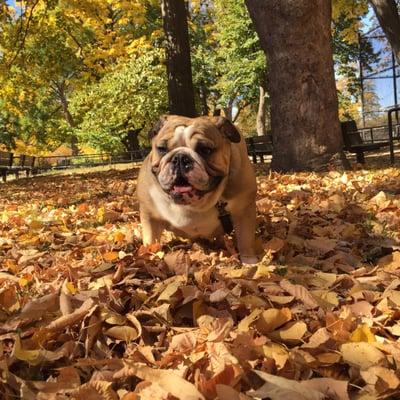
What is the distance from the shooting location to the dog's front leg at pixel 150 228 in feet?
11.4

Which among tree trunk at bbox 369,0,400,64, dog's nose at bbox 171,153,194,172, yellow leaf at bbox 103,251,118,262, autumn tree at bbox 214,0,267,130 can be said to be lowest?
yellow leaf at bbox 103,251,118,262

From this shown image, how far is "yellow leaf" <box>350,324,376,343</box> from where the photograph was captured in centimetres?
193

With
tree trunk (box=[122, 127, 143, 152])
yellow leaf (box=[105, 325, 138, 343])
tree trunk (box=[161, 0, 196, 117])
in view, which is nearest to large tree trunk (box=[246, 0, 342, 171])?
tree trunk (box=[161, 0, 196, 117])

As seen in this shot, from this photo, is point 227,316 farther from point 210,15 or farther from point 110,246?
point 210,15

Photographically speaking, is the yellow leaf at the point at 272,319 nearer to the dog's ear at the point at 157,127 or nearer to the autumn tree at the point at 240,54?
the dog's ear at the point at 157,127

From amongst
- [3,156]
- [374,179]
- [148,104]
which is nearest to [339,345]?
A: [374,179]

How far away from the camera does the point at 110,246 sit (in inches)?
142

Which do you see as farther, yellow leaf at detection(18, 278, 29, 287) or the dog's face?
the dog's face

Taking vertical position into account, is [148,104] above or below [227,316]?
above

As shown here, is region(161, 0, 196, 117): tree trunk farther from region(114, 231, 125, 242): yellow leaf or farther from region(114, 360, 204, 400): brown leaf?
region(114, 360, 204, 400): brown leaf

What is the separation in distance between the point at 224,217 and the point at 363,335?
1582 millimetres

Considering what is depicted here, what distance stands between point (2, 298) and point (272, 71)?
6.46m

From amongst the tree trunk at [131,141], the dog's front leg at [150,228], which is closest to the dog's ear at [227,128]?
the dog's front leg at [150,228]

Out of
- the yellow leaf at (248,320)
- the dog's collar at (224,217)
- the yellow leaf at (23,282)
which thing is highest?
the dog's collar at (224,217)
